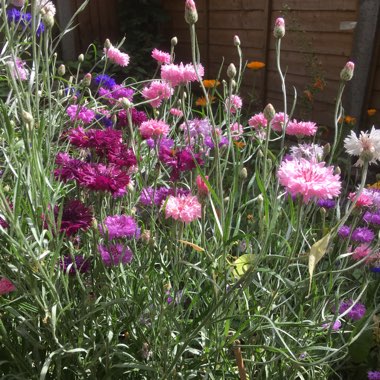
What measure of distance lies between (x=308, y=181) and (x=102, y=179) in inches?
12.8

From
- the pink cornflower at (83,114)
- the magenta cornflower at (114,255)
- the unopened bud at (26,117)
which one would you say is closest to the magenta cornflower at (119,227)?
the magenta cornflower at (114,255)

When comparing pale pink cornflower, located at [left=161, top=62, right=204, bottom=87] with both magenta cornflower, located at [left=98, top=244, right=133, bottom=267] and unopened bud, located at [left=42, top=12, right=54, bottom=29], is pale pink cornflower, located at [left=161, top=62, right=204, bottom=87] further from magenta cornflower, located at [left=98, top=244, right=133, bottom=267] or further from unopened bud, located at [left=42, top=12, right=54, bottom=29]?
magenta cornflower, located at [left=98, top=244, right=133, bottom=267]

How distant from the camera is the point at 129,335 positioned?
98cm

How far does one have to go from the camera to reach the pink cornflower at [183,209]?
2.61 ft

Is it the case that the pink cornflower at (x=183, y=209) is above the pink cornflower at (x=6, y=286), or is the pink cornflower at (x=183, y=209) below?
above

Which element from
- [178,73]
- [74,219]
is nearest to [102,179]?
[74,219]

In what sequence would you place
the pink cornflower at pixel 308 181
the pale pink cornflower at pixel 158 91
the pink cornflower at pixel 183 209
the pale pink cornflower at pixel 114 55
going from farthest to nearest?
1. the pale pink cornflower at pixel 114 55
2. the pale pink cornflower at pixel 158 91
3. the pink cornflower at pixel 183 209
4. the pink cornflower at pixel 308 181

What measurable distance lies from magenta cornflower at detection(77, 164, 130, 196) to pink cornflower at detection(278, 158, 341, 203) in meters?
0.27

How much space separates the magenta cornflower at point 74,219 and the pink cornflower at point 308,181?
34 centimetres

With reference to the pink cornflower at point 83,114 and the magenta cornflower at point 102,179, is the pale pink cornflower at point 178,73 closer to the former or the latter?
the magenta cornflower at point 102,179

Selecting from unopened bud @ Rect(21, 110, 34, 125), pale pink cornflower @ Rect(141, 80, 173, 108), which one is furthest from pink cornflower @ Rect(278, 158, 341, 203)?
pale pink cornflower @ Rect(141, 80, 173, 108)

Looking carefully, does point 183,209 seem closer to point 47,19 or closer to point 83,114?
point 47,19

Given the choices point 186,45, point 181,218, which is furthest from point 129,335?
point 186,45

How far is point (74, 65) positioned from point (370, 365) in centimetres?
356
